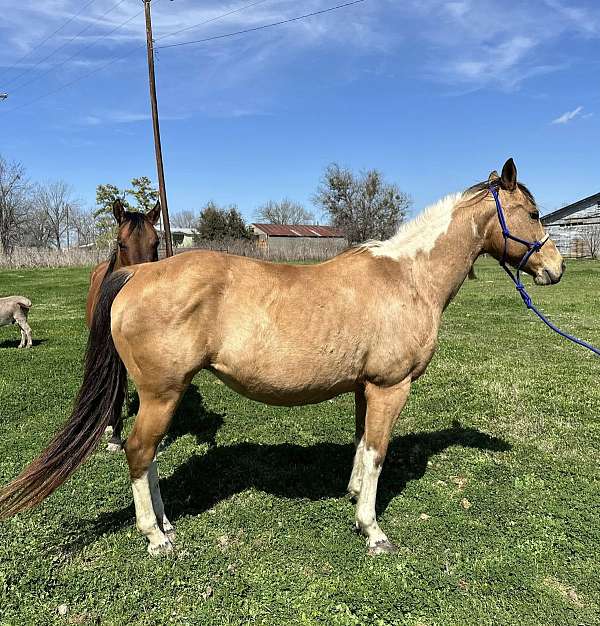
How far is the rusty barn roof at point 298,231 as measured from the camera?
52281 mm

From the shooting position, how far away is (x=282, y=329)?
9.39 feet

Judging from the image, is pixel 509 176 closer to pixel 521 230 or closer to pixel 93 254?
pixel 521 230

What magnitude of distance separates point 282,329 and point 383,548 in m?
1.69

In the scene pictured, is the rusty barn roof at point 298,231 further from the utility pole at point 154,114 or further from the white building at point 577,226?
the utility pole at point 154,114

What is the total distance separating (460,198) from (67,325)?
1183cm

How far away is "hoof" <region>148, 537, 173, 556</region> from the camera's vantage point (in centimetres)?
302

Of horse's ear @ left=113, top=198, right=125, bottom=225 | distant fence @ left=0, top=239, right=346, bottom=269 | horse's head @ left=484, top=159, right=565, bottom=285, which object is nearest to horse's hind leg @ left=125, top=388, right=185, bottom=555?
horse's ear @ left=113, top=198, right=125, bottom=225

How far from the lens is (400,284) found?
3.19 m

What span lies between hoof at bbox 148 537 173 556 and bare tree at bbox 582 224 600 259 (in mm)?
38642

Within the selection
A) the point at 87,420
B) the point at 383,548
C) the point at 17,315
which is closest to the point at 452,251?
the point at 383,548

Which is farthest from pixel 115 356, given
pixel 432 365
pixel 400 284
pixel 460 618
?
pixel 432 365

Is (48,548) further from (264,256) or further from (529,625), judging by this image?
(264,256)

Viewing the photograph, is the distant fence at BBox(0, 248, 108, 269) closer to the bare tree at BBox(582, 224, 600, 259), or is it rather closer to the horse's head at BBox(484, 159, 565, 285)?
the horse's head at BBox(484, 159, 565, 285)

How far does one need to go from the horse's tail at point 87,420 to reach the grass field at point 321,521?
0.53m
